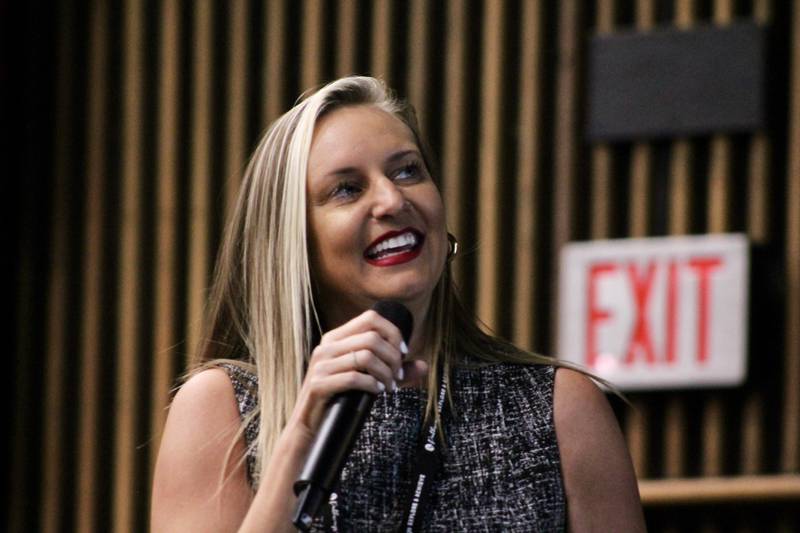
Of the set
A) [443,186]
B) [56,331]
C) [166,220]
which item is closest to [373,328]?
[443,186]

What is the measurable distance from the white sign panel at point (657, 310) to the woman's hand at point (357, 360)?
2.49 metres

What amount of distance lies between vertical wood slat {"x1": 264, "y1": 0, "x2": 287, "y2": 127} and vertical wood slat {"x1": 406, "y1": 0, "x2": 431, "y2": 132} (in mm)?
376

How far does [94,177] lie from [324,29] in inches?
31.0

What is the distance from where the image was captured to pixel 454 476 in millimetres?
Answer: 2297

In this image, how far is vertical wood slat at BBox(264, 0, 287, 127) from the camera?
16.4ft

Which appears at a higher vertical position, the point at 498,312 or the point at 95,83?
the point at 95,83

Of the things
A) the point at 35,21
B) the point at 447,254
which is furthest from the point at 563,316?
the point at 447,254

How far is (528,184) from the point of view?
4.69 meters

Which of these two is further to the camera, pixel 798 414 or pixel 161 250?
pixel 161 250

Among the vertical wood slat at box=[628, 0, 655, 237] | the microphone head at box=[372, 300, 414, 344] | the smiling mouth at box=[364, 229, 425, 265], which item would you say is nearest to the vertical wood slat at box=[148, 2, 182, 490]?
the vertical wood slat at box=[628, 0, 655, 237]

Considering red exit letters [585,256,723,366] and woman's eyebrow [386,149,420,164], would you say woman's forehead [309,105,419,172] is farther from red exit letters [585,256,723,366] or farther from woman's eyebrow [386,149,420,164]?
red exit letters [585,256,723,366]

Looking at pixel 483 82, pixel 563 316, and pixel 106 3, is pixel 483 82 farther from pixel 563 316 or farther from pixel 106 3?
pixel 106 3

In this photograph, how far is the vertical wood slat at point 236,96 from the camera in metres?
4.99

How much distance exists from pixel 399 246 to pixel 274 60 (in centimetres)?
278
